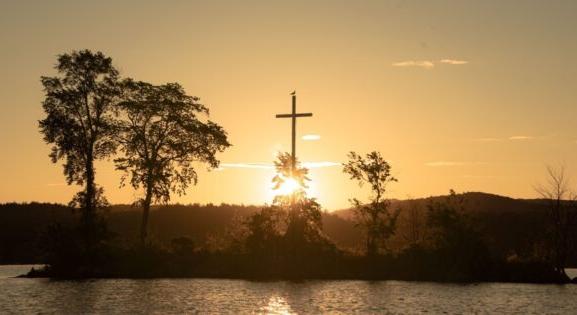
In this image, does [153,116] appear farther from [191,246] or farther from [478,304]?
[478,304]

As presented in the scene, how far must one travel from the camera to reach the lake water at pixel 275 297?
49250mm

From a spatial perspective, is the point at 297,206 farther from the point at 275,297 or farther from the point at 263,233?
the point at 275,297

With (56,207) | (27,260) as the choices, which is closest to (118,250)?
(27,260)

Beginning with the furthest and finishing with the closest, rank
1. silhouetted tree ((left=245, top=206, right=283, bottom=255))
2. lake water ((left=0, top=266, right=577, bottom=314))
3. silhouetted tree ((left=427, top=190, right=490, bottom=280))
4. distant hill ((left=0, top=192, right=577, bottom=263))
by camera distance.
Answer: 1. distant hill ((left=0, top=192, right=577, bottom=263))
2. silhouetted tree ((left=245, top=206, right=283, bottom=255))
3. silhouetted tree ((left=427, top=190, right=490, bottom=280))
4. lake water ((left=0, top=266, right=577, bottom=314))

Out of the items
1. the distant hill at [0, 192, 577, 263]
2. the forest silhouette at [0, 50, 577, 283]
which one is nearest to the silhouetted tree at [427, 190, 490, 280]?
the forest silhouette at [0, 50, 577, 283]

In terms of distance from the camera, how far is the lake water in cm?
4925

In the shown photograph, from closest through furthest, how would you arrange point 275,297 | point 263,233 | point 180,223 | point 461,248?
point 275,297, point 461,248, point 263,233, point 180,223

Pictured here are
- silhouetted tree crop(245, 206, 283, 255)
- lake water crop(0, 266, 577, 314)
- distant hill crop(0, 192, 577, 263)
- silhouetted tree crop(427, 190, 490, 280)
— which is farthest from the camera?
distant hill crop(0, 192, 577, 263)

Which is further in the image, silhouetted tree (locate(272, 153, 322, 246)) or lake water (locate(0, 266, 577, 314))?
silhouetted tree (locate(272, 153, 322, 246))

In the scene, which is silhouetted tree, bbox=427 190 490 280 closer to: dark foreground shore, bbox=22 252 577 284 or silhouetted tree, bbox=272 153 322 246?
dark foreground shore, bbox=22 252 577 284

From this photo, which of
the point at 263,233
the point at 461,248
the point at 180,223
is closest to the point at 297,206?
the point at 263,233

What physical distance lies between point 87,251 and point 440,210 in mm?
34751

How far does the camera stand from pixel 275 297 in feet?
182

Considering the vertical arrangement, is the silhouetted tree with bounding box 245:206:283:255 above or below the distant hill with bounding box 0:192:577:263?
below
